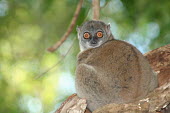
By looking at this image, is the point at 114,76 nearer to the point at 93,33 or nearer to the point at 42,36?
the point at 93,33

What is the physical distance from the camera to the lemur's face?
9.91 m

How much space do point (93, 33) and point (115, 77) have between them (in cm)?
258

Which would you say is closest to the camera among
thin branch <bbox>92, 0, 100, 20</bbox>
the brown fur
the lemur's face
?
the brown fur

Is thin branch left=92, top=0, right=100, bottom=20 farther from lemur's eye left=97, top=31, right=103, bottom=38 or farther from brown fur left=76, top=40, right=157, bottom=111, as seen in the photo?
Answer: brown fur left=76, top=40, right=157, bottom=111

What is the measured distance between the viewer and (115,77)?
25.6ft

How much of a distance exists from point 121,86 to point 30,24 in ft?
24.3

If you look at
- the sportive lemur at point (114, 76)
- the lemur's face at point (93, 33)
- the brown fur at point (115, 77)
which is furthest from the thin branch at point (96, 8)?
the brown fur at point (115, 77)

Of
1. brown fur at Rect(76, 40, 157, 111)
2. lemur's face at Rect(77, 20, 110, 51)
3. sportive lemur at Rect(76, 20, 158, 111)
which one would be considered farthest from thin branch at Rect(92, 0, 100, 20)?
brown fur at Rect(76, 40, 157, 111)

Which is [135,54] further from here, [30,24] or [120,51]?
[30,24]

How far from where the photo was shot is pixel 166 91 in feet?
24.3

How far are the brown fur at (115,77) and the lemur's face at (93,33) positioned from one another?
134 cm

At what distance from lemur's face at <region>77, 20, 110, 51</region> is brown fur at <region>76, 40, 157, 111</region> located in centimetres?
134

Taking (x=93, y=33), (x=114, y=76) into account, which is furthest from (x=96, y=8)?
(x=114, y=76)

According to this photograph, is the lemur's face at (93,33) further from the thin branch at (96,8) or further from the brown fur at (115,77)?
the brown fur at (115,77)
